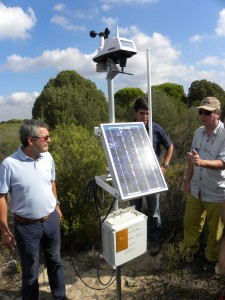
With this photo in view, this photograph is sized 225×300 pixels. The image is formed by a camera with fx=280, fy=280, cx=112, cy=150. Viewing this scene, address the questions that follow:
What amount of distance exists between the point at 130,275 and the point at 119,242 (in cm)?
139

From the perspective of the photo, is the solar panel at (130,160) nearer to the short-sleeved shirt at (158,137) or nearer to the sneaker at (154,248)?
the short-sleeved shirt at (158,137)

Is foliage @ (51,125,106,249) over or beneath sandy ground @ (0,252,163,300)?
over

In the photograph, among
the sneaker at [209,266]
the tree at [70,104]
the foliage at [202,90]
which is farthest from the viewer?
the foliage at [202,90]

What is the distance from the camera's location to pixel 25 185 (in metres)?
2.62

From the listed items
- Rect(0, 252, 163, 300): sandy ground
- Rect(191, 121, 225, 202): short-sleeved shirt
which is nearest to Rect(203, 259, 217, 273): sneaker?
Rect(0, 252, 163, 300): sandy ground

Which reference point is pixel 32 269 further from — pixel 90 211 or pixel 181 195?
pixel 181 195

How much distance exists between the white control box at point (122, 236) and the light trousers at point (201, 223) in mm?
1090

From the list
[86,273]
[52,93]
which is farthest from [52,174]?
[52,93]

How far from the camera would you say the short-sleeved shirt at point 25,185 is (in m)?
2.57

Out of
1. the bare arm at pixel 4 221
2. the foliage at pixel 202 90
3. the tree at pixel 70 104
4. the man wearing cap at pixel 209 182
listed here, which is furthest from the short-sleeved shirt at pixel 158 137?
the foliage at pixel 202 90

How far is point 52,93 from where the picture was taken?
11.4 m

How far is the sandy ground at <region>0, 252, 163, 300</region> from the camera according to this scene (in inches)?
127

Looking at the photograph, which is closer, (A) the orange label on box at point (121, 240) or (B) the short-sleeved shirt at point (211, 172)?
(A) the orange label on box at point (121, 240)

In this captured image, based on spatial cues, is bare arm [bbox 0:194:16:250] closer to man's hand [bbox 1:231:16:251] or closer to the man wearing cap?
man's hand [bbox 1:231:16:251]
